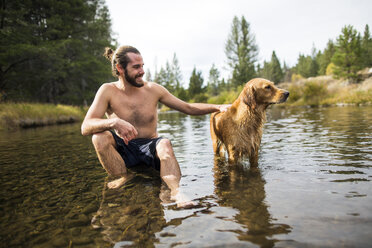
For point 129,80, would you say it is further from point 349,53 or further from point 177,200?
point 349,53

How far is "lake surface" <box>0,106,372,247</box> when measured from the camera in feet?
5.11

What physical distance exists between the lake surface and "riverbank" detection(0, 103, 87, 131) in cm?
939

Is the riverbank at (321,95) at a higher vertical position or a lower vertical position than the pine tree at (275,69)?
lower

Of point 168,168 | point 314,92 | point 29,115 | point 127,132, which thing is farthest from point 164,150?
point 314,92

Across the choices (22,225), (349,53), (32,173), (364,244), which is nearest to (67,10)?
(32,173)

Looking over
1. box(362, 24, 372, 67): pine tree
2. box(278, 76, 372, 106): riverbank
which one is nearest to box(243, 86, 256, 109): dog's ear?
box(278, 76, 372, 106): riverbank

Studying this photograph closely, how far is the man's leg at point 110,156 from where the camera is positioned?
9.85 feet

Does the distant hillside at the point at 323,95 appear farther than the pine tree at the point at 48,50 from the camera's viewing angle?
Yes

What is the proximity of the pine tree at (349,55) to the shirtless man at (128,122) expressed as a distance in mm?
38109

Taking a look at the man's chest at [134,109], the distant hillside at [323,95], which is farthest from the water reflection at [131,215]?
the distant hillside at [323,95]

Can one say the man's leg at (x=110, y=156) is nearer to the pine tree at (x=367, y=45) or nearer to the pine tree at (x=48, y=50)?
the pine tree at (x=48, y=50)

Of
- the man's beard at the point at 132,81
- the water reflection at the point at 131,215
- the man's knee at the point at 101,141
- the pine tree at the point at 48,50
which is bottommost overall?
the water reflection at the point at 131,215

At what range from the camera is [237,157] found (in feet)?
12.6

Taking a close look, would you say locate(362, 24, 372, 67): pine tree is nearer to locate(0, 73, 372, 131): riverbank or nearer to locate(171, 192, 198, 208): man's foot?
locate(0, 73, 372, 131): riverbank
